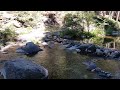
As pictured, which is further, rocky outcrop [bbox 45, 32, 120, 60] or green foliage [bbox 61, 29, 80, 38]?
green foliage [bbox 61, 29, 80, 38]

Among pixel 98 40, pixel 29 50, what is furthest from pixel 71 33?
pixel 29 50

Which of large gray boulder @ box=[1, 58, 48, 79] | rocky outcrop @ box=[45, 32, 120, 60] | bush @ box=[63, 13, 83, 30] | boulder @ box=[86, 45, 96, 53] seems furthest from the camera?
bush @ box=[63, 13, 83, 30]

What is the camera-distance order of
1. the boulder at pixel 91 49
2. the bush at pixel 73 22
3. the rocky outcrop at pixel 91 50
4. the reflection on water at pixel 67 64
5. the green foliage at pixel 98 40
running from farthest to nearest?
the bush at pixel 73 22, the green foliage at pixel 98 40, the boulder at pixel 91 49, the rocky outcrop at pixel 91 50, the reflection on water at pixel 67 64

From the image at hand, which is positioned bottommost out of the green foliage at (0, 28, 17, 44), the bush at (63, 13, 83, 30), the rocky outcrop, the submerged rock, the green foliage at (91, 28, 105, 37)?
the submerged rock

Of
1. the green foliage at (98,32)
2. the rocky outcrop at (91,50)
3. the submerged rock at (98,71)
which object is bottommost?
the submerged rock at (98,71)

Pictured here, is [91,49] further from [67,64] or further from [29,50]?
[29,50]

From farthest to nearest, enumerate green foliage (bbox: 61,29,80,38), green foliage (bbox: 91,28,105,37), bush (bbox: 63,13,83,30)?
1. bush (bbox: 63,13,83,30)
2. green foliage (bbox: 91,28,105,37)
3. green foliage (bbox: 61,29,80,38)

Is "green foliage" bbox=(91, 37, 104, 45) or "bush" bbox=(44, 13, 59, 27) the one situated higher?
"bush" bbox=(44, 13, 59, 27)

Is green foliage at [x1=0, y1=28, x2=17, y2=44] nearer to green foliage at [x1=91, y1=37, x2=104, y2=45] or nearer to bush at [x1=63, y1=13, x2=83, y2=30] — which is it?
bush at [x1=63, y1=13, x2=83, y2=30]

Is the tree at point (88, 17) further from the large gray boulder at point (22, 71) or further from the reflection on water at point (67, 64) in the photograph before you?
the large gray boulder at point (22, 71)

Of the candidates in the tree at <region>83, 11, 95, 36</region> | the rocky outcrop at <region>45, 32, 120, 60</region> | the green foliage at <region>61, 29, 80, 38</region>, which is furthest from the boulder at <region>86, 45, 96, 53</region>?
the tree at <region>83, 11, 95, 36</region>

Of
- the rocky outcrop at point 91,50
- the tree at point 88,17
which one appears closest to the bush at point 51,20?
the tree at point 88,17
